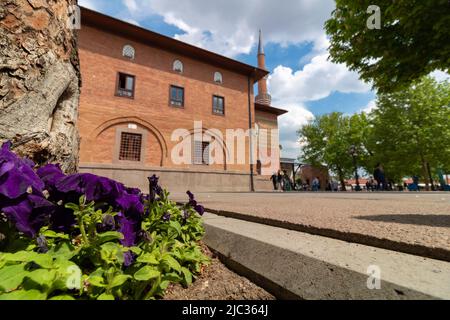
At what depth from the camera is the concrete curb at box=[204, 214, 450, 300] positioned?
758 millimetres

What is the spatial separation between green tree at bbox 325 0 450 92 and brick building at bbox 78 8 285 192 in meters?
10.1

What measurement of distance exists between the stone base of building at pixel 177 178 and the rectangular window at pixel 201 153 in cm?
88

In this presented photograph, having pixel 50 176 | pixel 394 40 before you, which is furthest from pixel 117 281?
pixel 394 40

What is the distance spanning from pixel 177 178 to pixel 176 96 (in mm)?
5766

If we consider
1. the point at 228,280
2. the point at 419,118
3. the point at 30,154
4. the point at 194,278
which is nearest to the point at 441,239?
the point at 228,280

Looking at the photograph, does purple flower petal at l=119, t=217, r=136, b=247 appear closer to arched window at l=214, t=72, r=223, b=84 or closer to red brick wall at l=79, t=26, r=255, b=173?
red brick wall at l=79, t=26, r=255, b=173

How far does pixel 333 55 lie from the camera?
837cm

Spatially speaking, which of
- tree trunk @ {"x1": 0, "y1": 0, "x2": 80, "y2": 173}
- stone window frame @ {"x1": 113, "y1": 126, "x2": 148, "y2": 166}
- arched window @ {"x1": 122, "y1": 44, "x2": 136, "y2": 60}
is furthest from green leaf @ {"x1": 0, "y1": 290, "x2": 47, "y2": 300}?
arched window @ {"x1": 122, "y1": 44, "x2": 136, "y2": 60}

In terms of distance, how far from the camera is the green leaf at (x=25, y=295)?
663 mm

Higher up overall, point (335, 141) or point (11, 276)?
point (335, 141)

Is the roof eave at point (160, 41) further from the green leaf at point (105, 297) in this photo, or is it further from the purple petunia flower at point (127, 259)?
the green leaf at point (105, 297)

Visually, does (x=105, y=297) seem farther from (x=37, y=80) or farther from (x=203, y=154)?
(x=203, y=154)

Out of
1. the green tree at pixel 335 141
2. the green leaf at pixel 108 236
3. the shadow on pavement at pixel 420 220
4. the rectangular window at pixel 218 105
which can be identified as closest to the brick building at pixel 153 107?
the rectangular window at pixel 218 105

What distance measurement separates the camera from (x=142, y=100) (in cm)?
1436
